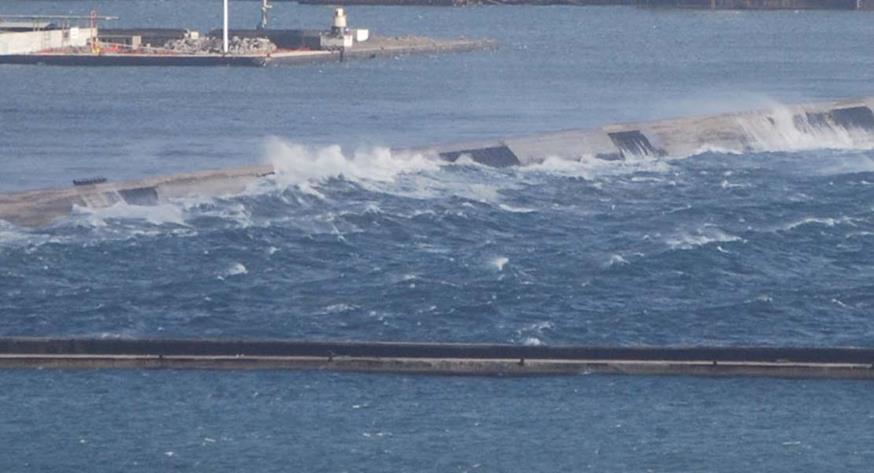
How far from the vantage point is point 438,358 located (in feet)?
91.4

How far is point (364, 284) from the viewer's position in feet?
115

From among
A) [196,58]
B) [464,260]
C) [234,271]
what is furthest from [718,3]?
[234,271]

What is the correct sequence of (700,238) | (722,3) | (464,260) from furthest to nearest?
(722,3) → (700,238) → (464,260)

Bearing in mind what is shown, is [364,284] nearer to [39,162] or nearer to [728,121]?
[39,162]

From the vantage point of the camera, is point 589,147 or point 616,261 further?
point 589,147

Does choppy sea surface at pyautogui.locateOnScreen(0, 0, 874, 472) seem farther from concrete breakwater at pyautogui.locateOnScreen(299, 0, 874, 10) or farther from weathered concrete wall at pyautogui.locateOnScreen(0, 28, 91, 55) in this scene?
concrete breakwater at pyautogui.locateOnScreen(299, 0, 874, 10)

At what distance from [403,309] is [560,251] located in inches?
257

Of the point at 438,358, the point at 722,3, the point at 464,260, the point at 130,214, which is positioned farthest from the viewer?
the point at 722,3

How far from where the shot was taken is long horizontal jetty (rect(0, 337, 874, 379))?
2755 cm

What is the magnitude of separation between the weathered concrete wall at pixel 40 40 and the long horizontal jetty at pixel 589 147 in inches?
1731

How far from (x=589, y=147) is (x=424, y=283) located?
20.8 metres

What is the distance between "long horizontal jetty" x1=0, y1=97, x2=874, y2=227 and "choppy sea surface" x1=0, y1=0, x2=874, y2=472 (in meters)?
0.73

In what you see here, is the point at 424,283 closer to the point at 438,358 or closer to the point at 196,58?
the point at 438,358

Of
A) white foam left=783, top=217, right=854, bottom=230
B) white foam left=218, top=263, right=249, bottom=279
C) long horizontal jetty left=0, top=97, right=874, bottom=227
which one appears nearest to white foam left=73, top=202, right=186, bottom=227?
long horizontal jetty left=0, top=97, right=874, bottom=227
